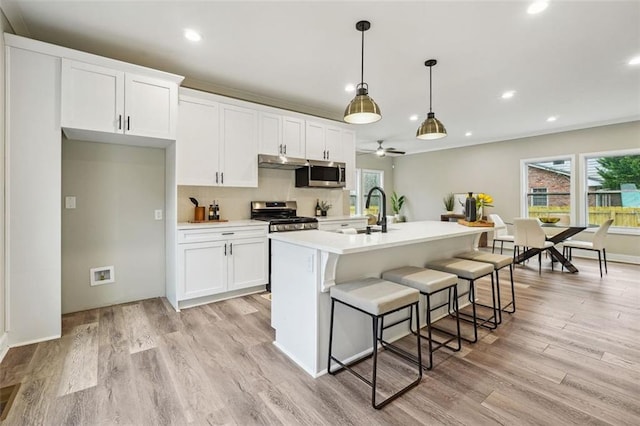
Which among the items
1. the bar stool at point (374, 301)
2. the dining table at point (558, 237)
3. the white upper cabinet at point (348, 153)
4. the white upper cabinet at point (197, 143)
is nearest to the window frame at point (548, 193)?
the dining table at point (558, 237)

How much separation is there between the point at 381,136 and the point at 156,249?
5269mm

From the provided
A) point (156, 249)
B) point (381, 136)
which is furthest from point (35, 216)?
point (381, 136)

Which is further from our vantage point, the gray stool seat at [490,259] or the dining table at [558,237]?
the dining table at [558,237]

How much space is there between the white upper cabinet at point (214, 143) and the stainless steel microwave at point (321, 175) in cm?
82

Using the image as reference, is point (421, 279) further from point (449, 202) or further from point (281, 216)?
point (449, 202)

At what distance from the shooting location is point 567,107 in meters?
4.72

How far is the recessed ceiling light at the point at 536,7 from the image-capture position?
7.35ft

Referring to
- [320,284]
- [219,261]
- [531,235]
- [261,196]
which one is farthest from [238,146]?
[531,235]

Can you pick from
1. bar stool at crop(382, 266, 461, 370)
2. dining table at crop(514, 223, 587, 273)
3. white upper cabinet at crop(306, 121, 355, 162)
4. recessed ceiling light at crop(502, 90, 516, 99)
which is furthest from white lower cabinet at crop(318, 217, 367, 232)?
dining table at crop(514, 223, 587, 273)

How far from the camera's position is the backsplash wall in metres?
3.81

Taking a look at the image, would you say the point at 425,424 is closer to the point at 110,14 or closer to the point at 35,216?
the point at 35,216

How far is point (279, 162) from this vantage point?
4082mm

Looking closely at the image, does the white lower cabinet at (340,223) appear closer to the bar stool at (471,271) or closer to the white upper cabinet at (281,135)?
the white upper cabinet at (281,135)

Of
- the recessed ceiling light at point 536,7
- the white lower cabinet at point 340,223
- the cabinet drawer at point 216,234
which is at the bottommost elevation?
the cabinet drawer at point 216,234
